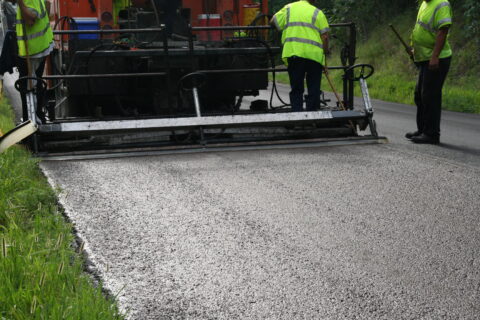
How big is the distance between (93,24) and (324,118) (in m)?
3.37

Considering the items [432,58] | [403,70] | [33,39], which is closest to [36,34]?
[33,39]

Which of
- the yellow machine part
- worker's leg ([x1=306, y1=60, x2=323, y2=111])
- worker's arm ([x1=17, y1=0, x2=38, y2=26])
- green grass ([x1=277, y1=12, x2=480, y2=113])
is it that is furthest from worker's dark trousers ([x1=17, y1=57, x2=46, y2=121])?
green grass ([x1=277, y1=12, x2=480, y2=113])

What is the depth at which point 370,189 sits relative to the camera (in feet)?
18.4

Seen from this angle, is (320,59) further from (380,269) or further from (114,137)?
(380,269)

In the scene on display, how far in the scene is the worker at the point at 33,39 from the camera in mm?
8023

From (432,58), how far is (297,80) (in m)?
1.58

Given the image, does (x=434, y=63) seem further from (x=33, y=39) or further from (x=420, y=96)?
(x=33, y=39)

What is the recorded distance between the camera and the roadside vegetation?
16641 mm

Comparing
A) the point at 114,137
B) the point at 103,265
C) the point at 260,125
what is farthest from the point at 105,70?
the point at 103,265

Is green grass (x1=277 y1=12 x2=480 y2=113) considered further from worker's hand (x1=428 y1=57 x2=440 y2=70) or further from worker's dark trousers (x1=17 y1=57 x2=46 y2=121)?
worker's dark trousers (x1=17 y1=57 x2=46 y2=121)

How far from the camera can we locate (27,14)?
26.2 ft

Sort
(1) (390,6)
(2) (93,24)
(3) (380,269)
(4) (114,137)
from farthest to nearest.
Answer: (1) (390,6), (2) (93,24), (4) (114,137), (3) (380,269)

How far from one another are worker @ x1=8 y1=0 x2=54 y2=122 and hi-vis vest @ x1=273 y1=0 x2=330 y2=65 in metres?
2.74

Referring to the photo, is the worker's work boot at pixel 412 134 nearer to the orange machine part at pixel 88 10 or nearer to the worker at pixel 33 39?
the orange machine part at pixel 88 10
